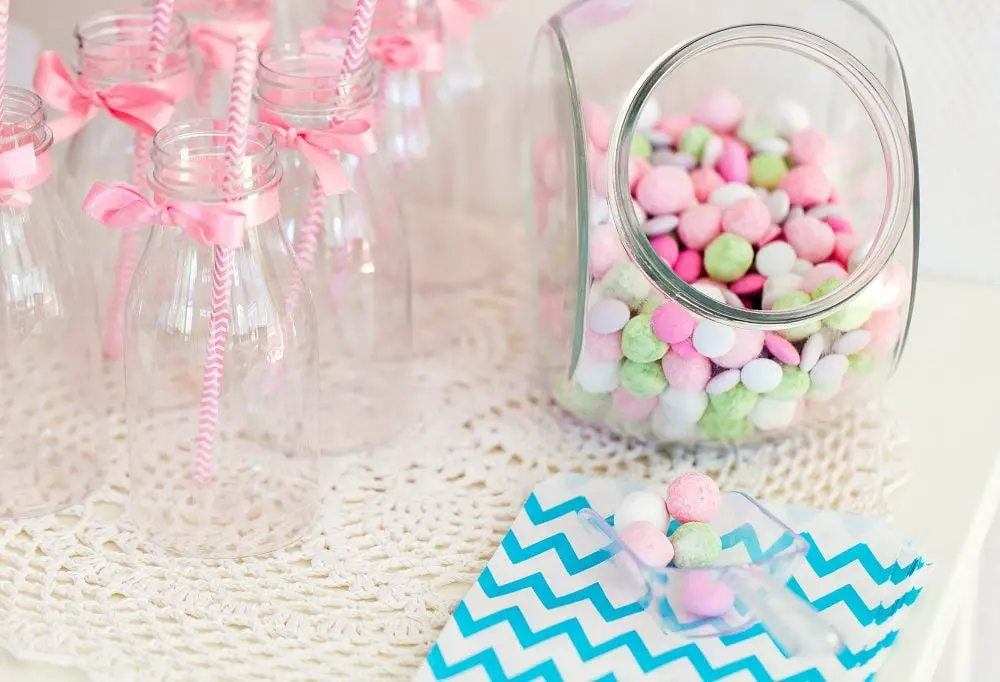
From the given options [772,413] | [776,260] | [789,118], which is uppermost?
[789,118]

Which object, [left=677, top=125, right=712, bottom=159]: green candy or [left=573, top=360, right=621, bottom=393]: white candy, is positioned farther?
[left=677, top=125, right=712, bottom=159]: green candy

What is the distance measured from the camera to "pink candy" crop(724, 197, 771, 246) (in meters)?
0.91

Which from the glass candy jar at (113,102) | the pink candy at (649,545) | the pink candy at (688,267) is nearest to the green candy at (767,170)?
the pink candy at (688,267)

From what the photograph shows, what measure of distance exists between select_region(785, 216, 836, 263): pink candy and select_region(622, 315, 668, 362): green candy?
14cm

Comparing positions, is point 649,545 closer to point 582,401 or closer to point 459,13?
point 582,401

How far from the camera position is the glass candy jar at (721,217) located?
83 centimetres

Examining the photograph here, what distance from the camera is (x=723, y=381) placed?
853mm

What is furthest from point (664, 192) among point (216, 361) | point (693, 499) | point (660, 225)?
point (216, 361)

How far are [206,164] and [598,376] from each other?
0.30 meters

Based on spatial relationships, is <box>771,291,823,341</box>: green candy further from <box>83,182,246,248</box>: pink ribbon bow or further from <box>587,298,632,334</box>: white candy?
<box>83,182,246,248</box>: pink ribbon bow

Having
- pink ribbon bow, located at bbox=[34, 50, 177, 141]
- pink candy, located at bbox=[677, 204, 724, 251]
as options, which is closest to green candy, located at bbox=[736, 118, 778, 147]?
pink candy, located at bbox=[677, 204, 724, 251]

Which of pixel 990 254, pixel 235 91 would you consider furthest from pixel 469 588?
pixel 990 254

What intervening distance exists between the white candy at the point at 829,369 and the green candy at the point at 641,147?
22cm

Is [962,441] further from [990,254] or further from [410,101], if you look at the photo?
[410,101]
